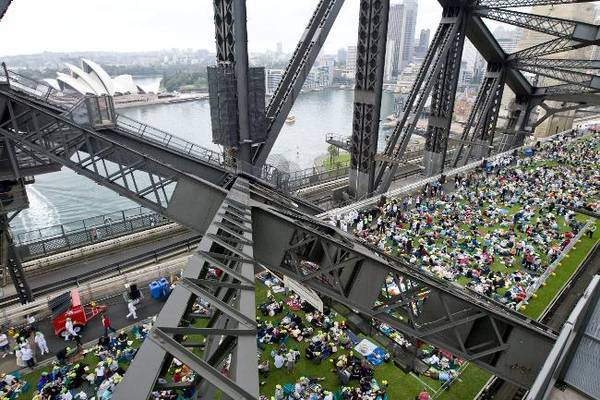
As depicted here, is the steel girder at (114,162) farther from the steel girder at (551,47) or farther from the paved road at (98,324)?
the steel girder at (551,47)

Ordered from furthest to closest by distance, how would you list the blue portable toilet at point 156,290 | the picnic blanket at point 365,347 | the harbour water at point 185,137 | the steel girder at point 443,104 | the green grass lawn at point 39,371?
the harbour water at point 185,137, the steel girder at point 443,104, the blue portable toilet at point 156,290, the picnic blanket at point 365,347, the green grass lawn at point 39,371

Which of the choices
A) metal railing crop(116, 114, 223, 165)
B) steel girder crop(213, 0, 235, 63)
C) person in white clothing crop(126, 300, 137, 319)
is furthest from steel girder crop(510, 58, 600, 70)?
person in white clothing crop(126, 300, 137, 319)

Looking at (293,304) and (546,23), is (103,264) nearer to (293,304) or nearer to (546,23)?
(293,304)

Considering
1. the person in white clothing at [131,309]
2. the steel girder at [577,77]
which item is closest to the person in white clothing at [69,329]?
the person in white clothing at [131,309]

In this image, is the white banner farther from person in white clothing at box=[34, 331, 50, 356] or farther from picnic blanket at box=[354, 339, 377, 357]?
person in white clothing at box=[34, 331, 50, 356]

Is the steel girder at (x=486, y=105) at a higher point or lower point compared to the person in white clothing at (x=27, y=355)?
higher

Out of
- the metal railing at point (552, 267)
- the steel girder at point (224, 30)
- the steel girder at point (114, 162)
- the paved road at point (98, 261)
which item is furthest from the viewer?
the paved road at point (98, 261)
